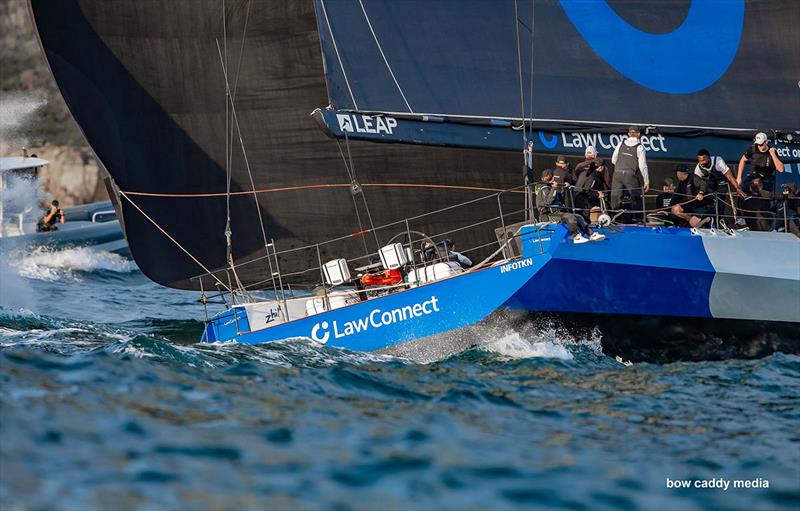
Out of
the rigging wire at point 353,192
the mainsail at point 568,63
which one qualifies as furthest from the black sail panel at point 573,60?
the rigging wire at point 353,192

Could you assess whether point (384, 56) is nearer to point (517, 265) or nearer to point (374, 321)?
point (374, 321)

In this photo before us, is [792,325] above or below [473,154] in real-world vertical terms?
below

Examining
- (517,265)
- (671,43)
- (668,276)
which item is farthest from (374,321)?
(671,43)

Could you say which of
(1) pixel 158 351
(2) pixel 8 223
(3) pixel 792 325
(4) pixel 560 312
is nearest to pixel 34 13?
(1) pixel 158 351

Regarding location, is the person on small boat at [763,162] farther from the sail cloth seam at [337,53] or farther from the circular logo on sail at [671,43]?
the sail cloth seam at [337,53]

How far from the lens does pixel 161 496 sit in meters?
5.94

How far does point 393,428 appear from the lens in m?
→ 7.43

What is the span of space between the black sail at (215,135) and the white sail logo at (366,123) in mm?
561

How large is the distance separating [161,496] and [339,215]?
26.0 ft

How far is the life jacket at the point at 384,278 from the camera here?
11.5m

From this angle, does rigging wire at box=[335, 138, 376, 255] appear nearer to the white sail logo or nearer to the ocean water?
the white sail logo

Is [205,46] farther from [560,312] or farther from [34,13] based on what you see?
[560,312]

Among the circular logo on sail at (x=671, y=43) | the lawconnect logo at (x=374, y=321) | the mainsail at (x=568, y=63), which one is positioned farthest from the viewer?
the circular logo on sail at (x=671, y=43)

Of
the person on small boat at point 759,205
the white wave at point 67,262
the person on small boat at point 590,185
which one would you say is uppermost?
the person on small boat at point 590,185
